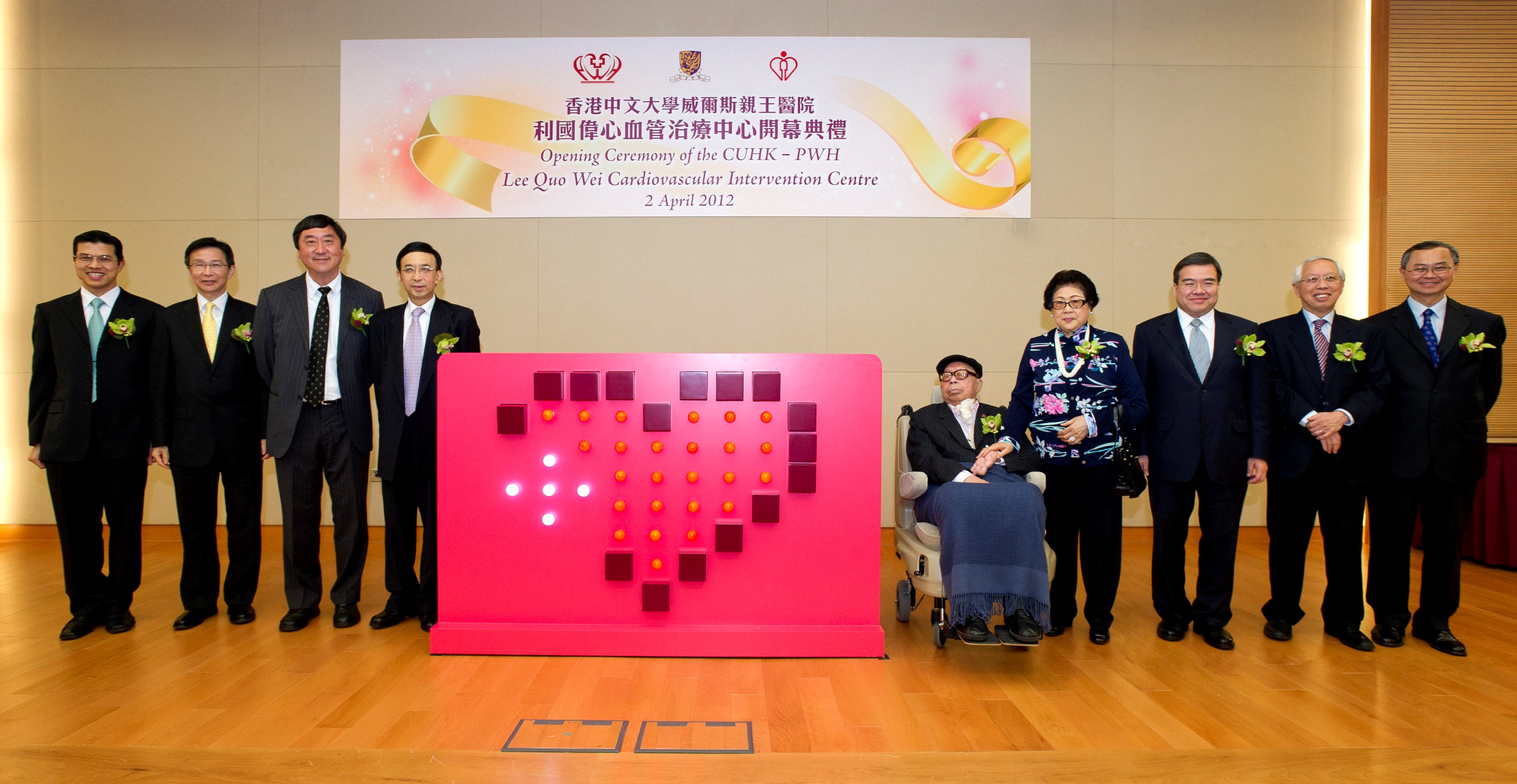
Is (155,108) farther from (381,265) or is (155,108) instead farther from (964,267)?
(964,267)

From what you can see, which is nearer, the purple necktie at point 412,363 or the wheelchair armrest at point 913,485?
the wheelchair armrest at point 913,485

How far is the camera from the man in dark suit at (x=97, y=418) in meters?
3.13

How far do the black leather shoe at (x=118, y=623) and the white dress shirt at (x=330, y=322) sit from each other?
124cm

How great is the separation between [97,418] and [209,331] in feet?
1.76

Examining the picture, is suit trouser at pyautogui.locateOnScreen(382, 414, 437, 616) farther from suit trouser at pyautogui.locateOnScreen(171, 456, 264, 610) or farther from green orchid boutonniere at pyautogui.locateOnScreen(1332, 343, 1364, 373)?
green orchid boutonniere at pyautogui.locateOnScreen(1332, 343, 1364, 373)

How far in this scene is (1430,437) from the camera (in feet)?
9.66

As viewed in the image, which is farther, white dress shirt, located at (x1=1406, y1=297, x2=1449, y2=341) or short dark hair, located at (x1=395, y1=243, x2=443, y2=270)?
short dark hair, located at (x1=395, y1=243, x2=443, y2=270)

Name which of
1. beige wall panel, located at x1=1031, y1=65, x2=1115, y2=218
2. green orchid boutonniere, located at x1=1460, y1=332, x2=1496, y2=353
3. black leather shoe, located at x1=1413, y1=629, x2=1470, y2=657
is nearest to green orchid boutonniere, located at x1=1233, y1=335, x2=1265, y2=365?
green orchid boutonniere, located at x1=1460, y1=332, x2=1496, y2=353

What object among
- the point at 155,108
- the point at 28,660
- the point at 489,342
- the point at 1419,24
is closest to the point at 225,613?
the point at 28,660

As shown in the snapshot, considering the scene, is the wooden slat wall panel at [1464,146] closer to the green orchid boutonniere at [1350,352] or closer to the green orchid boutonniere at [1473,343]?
the green orchid boutonniere at [1473,343]

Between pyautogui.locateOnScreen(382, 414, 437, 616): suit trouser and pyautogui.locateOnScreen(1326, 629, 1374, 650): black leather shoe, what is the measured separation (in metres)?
3.67

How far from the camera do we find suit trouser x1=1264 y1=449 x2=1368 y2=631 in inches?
121

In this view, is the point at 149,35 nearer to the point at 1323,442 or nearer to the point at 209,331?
the point at 209,331

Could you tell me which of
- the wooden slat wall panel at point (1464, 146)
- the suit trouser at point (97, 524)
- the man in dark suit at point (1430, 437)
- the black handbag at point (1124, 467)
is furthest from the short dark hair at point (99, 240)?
the wooden slat wall panel at point (1464, 146)
